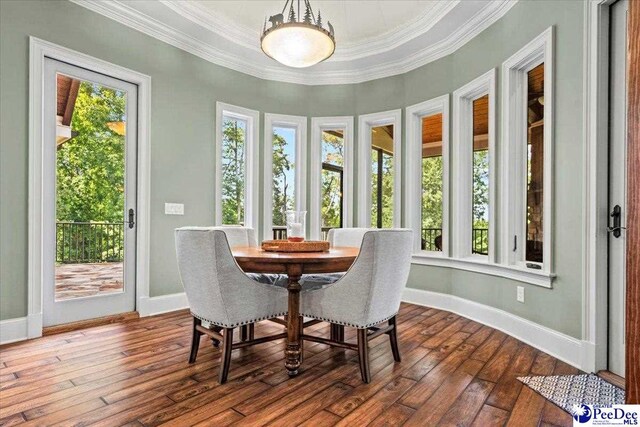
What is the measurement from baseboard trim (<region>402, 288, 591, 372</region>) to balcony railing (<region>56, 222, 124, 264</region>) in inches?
124

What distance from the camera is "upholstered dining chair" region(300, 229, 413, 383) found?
6.84ft

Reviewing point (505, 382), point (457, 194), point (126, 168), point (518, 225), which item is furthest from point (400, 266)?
point (126, 168)

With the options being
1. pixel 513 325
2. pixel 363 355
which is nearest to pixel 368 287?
pixel 363 355

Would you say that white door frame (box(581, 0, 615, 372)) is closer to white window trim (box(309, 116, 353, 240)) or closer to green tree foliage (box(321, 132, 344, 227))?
white window trim (box(309, 116, 353, 240))

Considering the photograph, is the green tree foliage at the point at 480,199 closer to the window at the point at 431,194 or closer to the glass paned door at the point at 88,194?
the window at the point at 431,194

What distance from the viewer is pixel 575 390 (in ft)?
6.67

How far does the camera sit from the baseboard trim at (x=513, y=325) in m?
2.44

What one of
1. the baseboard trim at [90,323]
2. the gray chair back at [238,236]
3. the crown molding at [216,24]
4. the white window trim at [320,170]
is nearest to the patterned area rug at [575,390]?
the gray chair back at [238,236]

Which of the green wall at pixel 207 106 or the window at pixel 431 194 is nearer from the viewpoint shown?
the green wall at pixel 207 106

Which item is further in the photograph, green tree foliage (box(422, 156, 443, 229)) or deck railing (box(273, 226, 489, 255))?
green tree foliage (box(422, 156, 443, 229))

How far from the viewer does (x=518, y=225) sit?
10.6 feet

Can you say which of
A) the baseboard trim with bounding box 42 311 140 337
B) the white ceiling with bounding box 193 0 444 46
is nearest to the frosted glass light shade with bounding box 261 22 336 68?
the white ceiling with bounding box 193 0 444 46

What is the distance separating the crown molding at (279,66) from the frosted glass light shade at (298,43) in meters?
1.38

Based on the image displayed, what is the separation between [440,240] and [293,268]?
8.85ft
